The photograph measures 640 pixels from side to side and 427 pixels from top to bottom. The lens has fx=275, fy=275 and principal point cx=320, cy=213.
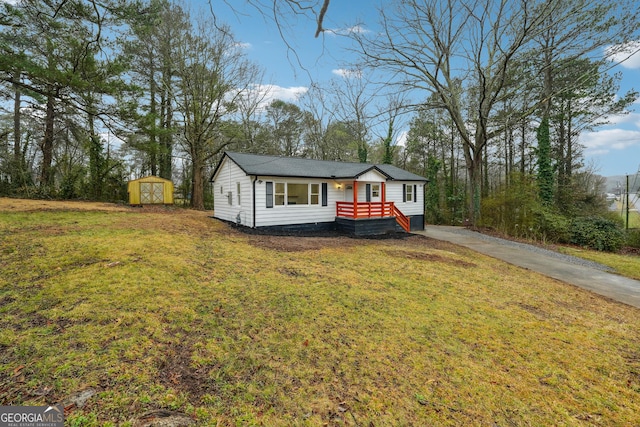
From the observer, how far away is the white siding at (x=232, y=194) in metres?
11.9

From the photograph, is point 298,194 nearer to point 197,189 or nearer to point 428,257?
point 428,257

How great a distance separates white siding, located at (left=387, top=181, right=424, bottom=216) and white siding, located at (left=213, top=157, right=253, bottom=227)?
7881 mm

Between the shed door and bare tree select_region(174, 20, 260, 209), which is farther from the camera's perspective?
the shed door

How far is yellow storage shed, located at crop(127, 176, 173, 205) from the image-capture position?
17266 millimetres

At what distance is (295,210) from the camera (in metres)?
12.6

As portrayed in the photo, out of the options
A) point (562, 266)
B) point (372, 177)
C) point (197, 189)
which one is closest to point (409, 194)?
point (372, 177)

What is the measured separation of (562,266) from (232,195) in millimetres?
13151

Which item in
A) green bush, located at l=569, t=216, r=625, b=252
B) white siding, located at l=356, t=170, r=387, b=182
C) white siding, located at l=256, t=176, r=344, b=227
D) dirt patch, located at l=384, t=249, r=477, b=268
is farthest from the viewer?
white siding, located at l=356, t=170, r=387, b=182

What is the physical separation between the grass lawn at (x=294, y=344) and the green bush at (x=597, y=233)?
32.1 feet

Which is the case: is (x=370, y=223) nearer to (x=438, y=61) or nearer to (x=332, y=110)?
(x=438, y=61)

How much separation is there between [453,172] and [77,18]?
81.0ft

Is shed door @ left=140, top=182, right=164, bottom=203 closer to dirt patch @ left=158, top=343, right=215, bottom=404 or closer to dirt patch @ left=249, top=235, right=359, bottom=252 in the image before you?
dirt patch @ left=249, top=235, right=359, bottom=252

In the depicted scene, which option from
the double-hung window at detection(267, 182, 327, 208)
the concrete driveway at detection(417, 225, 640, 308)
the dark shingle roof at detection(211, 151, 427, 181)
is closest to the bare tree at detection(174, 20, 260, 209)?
the dark shingle roof at detection(211, 151, 427, 181)

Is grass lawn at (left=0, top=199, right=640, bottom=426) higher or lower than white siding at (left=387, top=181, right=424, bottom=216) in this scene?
lower
